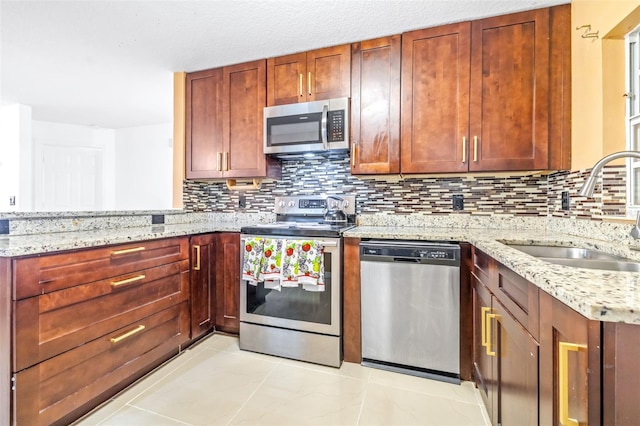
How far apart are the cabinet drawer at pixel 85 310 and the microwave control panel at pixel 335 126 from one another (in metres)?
1.44

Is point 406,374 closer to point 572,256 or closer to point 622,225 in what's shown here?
point 572,256

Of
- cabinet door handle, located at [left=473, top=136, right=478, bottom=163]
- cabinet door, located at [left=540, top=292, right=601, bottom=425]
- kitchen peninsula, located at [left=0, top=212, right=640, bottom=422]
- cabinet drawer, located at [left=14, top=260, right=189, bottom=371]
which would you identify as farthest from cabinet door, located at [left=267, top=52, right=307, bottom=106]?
cabinet door, located at [left=540, top=292, right=601, bottom=425]

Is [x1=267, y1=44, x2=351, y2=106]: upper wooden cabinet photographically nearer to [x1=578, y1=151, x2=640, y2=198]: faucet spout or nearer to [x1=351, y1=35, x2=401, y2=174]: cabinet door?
[x1=351, y1=35, x2=401, y2=174]: cabinet door

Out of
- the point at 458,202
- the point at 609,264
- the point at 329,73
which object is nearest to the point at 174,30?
the point at 329,73

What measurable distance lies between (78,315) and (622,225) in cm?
261

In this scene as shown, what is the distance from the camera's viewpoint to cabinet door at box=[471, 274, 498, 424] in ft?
4.47

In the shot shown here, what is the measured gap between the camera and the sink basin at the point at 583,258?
45.0 inches

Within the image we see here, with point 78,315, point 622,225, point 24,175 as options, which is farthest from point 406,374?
point 24,175

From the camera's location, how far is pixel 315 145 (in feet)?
7.60

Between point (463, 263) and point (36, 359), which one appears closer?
point (36, 359)

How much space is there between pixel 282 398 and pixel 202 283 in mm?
1058

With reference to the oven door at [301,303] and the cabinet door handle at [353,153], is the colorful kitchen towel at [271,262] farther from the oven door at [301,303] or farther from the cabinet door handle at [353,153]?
the cabinet door handle at [353,153]

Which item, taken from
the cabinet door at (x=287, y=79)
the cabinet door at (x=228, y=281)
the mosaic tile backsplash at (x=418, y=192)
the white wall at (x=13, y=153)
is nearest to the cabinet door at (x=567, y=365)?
the mosaic tile backsplash at (x=418, y=192)

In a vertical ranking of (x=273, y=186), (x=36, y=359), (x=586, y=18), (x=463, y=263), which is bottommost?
(x=36, y=359)
